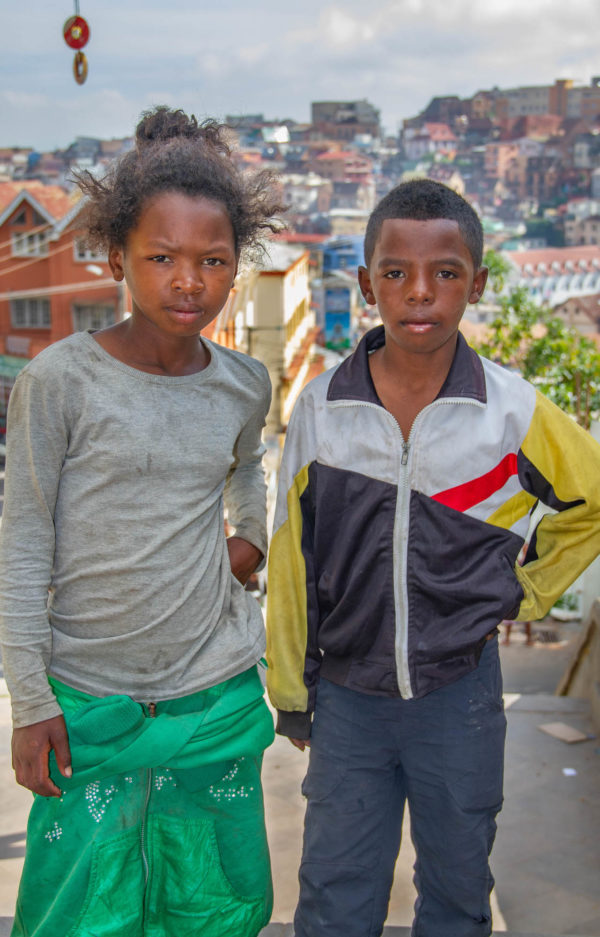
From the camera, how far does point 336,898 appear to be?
1.66 metres

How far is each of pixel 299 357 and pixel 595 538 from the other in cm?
2774

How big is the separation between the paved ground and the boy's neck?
3.90 feet

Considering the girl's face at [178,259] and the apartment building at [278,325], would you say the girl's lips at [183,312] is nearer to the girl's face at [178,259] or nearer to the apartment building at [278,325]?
the girl's face at [178,259]

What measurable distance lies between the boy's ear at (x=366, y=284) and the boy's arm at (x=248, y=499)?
→ 0.83 feet

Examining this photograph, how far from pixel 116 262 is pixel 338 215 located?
189 ft

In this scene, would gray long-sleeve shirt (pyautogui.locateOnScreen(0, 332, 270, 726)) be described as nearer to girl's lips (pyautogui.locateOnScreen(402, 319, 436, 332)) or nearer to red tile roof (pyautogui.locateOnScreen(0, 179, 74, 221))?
girl's lips (pyautogui.locateOnScreen(402, 319, 436, 332))

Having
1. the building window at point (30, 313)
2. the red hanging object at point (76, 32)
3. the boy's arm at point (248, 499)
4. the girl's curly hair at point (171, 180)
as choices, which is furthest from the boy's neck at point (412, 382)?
the building window at point (30, 313)

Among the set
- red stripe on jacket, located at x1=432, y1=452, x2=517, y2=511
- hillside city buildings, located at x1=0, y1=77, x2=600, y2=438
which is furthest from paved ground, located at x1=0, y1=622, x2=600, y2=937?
hillside city buildings, located at x1=0, y1=77, x2=600, y2=438

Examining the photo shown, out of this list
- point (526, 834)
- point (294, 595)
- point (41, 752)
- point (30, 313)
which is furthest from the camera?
point (30, 313)

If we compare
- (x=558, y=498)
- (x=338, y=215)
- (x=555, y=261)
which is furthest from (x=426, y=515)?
(x=338, y=215)

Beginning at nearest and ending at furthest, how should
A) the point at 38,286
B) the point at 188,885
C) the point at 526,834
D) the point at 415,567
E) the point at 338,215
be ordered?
1. the point at 188,885
2. the point at 415,567
3. the point at 526,834
4. the point at 38,286
5. the point at 338,215

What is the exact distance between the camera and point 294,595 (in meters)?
1.73

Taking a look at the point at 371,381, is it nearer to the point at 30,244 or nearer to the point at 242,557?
the point at 242,557

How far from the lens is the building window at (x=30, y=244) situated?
68.9ft
